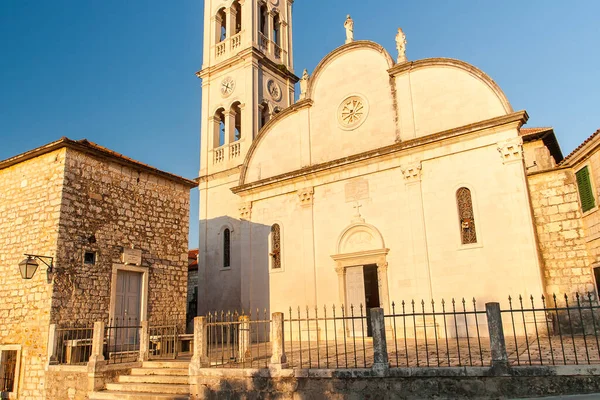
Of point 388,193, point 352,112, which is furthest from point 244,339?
point 352,112

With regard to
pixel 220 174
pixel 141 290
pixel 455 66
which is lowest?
pixel 141 290

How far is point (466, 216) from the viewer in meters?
14.7

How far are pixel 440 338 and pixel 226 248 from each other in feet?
39.3

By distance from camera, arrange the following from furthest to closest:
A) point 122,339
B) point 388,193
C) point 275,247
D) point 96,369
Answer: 1. point 275,247
2. point 388,193
3. point 122,339
4. point 96,369

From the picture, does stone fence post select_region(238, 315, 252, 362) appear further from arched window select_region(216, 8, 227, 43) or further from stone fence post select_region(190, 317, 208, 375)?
arched window select_region(216, 8, 227, 43)

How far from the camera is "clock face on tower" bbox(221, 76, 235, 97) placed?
25253 mm

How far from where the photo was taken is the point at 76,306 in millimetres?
12633

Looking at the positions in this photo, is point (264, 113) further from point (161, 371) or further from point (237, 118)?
point (161, 371)

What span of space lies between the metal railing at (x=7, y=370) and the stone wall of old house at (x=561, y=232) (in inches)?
595

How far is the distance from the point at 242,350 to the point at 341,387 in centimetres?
307

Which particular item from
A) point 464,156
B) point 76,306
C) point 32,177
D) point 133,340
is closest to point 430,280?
point 464,156

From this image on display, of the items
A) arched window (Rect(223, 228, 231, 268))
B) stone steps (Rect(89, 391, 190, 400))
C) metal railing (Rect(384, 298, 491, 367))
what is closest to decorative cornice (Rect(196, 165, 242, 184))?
arched window (Rect(223, 228, 231, 268))

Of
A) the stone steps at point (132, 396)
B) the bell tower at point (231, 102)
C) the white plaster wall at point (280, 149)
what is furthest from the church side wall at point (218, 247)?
the stone steps at point (132, 396)

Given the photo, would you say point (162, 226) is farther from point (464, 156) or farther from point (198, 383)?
point (464, 156)
